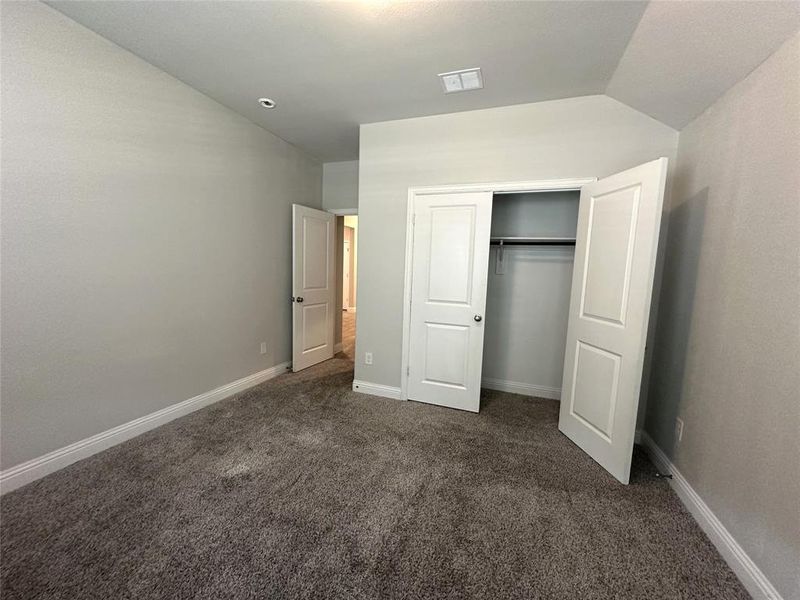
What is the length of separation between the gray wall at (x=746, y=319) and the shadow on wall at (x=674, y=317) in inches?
0.5

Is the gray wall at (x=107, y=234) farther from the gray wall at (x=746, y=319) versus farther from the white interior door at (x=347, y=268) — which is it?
the white interior door at (x=347, y=268)

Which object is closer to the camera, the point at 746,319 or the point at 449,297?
the point at 746,319

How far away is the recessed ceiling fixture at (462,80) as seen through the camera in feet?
6.97

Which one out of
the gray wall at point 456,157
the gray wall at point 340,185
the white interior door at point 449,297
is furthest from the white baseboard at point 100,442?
the gray wall at point 340,185

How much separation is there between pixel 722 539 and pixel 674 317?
1236 mm

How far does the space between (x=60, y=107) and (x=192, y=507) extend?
92.5 inches

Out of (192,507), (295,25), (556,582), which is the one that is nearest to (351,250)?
(295,25)

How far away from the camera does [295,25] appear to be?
5.81 feet

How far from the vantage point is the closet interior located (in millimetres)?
3043

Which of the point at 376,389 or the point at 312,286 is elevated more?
the point at 312,286

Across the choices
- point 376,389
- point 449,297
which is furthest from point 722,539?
point 376,389

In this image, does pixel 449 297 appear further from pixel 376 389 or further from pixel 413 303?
pixel 376 389

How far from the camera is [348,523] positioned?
5.01 feet

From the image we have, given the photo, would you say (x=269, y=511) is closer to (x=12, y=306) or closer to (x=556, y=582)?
(x=556, y=582)
